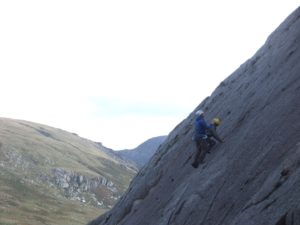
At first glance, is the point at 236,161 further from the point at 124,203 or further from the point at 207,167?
the point at 124,203

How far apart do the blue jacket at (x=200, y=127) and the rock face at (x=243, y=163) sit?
1.33m

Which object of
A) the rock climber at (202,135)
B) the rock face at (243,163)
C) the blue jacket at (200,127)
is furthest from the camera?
the rock climber at (202,135)

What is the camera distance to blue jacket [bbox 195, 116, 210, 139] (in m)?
24.6

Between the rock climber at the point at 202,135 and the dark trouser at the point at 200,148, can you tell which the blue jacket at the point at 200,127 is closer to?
the rock climber at the point at 202,135

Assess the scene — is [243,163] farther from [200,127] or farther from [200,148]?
[200,148]

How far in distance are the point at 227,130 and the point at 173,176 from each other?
5.15m

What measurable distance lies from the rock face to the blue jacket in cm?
133

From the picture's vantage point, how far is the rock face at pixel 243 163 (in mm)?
16203

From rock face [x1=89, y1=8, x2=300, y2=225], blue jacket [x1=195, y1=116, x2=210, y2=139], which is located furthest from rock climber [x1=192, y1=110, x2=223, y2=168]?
rock face [x1=89, y1=8, x2=300, y2=225]

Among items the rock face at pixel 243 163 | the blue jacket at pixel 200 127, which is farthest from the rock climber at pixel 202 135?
the rock face at pixel 243 163

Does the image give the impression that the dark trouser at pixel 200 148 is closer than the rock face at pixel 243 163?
No

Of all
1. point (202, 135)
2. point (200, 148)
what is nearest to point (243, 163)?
point (202, 135)

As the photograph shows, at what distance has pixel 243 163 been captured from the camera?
20750 millimetres

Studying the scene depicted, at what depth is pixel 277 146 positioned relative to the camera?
18.8m
